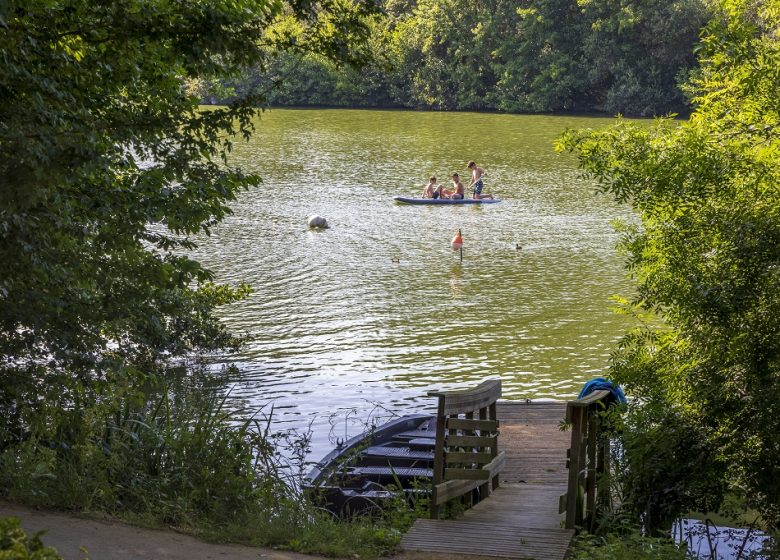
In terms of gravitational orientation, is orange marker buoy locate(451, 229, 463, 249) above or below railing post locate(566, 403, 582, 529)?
below

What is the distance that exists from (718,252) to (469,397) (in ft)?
7.20

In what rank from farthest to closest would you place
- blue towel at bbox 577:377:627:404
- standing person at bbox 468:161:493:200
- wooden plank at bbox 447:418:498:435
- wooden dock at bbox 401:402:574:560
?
standing person at bbox 468:161:493:200, blue towel at bbox 577:377:627:404, wooden plank at bbox 447:418:498:435, wooden dock at bbox 401:402:574:560

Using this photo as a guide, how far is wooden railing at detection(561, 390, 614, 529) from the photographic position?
24.7ft

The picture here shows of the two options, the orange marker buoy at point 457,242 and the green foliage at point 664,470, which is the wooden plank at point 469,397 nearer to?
the green foliage at point 664,470

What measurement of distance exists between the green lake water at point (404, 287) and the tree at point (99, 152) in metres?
4.52

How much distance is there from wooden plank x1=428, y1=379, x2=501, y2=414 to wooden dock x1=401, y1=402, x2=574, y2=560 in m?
0.76

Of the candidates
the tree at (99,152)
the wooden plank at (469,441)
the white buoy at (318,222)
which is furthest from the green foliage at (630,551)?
the white buoy at (318,222)

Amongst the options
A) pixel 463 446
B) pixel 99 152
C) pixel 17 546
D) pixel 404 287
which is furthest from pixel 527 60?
pixel 17 546

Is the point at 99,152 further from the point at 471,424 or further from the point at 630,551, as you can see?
the point at 630,551

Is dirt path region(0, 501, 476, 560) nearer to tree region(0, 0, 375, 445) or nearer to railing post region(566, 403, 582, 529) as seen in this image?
tree region(0, 0, 375, 445)

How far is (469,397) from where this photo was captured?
786cm

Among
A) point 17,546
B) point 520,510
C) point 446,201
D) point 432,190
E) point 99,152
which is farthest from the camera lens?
point 432,190

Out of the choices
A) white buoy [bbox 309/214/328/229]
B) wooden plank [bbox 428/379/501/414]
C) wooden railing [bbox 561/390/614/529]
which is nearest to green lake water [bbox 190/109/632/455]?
white buoy [bbox 309/214/328/229]

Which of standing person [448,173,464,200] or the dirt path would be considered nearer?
the dirt path
